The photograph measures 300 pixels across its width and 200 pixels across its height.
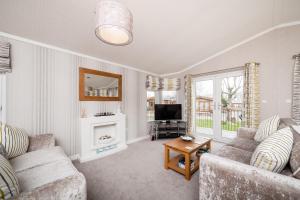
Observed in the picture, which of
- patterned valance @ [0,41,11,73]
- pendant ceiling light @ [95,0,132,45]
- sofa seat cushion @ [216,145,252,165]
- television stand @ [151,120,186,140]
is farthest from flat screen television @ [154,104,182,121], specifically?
patterned valance @ [0,41,11,73]

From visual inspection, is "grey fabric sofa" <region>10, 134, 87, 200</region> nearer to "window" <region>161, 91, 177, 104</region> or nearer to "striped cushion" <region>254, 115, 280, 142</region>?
"striped cushion" <region>254, 115, 280, 142</region>

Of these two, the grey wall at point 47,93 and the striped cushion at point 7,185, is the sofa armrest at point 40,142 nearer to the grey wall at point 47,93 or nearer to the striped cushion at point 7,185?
the grey wall at point 47,93

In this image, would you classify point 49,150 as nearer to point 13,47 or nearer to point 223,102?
point 13,47

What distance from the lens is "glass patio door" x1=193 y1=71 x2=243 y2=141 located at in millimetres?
3365

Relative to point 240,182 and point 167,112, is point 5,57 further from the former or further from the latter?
point 167,112

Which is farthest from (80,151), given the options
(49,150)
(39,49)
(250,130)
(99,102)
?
(250,130)

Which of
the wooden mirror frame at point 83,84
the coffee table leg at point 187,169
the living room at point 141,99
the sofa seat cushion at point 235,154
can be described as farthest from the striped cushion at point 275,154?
the wooden mirror frame at point 83,84

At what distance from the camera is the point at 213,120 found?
371 centimetres

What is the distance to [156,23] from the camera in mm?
2039

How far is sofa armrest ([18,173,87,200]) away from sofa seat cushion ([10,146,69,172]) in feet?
2.45

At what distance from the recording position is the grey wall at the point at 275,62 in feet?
8.39

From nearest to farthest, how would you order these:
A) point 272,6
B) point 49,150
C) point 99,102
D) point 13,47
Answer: point 49,150 < point 13,47 < point 272,6 < point 99,102

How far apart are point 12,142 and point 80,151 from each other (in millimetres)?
1186

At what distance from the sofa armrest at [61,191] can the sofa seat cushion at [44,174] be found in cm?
15
